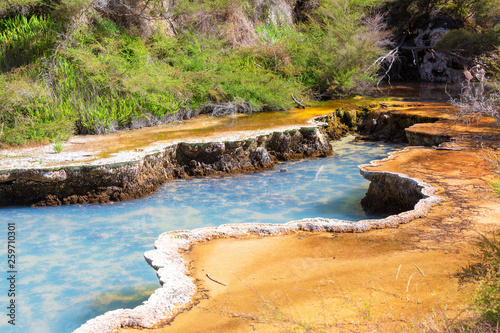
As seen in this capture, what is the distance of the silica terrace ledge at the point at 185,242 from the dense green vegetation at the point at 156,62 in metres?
4.28

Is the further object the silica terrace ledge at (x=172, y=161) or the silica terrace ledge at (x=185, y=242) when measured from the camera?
the silica terrace ledge at (x=172, y=161)

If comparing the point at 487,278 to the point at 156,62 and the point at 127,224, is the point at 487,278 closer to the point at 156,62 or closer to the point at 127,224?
the point at 127,224

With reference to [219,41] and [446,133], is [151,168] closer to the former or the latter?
[446,133]

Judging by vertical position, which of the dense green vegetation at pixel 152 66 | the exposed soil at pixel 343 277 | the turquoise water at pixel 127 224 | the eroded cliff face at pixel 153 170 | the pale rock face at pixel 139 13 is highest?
the pale rock face at pixel 139 13

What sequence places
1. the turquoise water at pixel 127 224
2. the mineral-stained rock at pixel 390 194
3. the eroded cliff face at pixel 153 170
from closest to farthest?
the turquoise water at pixel 127 224
the mineral-stained rock at pixel 390 194
the eroded cliff face at pixel 153 170

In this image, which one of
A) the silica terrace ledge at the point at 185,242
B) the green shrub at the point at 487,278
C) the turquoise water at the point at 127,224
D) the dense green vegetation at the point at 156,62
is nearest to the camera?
the green shrub at the point at 487,278

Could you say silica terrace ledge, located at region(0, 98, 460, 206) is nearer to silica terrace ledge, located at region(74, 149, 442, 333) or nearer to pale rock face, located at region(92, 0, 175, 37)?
silica terrace ledge, located at region(74, 149, 442, 333)

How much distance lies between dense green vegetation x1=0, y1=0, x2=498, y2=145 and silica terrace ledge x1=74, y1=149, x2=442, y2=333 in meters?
4.28

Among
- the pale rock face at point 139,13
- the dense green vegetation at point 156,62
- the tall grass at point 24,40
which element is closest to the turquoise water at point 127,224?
the dense green vegetation at point 156,62

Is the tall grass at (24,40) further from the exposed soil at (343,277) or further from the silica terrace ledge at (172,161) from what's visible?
the exposed soil at (343,277)

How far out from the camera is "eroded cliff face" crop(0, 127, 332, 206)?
5785 mm

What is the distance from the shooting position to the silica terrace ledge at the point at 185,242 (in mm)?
2627

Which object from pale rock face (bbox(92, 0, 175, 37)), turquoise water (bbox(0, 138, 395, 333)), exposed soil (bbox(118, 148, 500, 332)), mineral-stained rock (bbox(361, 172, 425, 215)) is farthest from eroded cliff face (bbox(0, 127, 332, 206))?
pale rock face (bbox(92, 0, 175, 37))

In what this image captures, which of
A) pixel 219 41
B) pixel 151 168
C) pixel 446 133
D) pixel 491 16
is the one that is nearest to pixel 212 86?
pixel 219 41
